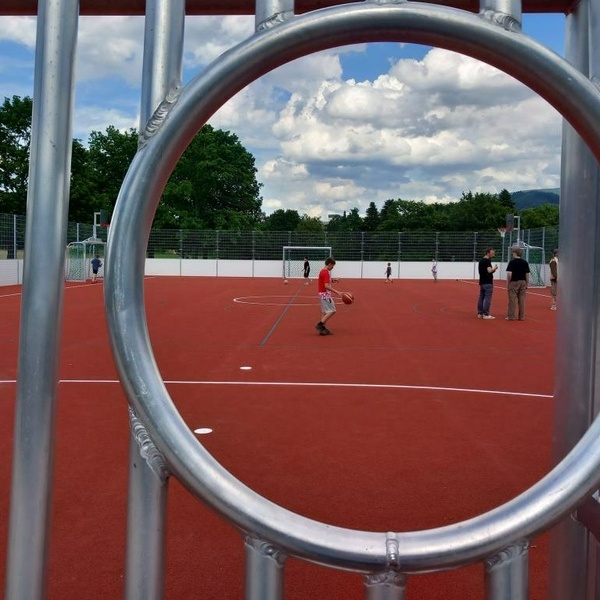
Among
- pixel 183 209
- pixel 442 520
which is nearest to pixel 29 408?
pixel 442 520

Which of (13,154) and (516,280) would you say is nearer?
(516,280)

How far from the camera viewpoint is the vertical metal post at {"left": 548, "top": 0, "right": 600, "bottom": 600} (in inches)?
67.4

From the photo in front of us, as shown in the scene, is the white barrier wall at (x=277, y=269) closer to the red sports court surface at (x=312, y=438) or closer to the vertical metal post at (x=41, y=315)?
the red sports court surface at (x=312, y=438)

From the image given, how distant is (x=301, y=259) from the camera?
131 ft

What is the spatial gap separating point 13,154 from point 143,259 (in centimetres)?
4758

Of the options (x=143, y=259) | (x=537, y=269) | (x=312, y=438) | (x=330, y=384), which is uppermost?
(x=537, y=269)

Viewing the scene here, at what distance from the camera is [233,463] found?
16.0 feet

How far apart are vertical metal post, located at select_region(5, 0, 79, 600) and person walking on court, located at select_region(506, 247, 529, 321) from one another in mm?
14467

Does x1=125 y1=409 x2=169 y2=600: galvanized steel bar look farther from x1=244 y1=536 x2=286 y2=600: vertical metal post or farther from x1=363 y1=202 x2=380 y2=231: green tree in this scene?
x1=363 y1=202 x2=380 y2=231: green tree

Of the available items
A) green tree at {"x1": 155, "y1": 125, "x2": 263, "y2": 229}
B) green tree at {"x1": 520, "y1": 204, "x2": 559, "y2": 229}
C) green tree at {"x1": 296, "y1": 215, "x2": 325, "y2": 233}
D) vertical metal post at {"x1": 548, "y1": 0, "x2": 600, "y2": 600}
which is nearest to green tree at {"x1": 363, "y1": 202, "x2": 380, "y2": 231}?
green tree at {"x1": 296, "y1": 215, "x2": 325, "y2": 233}

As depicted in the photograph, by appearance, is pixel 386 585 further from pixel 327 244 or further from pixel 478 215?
pixel 478 215

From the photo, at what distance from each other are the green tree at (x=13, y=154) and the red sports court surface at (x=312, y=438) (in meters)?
34.2

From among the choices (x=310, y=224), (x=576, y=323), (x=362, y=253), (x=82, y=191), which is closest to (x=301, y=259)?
(x=362, y=253)

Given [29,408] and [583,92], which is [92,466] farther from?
[583,92]
